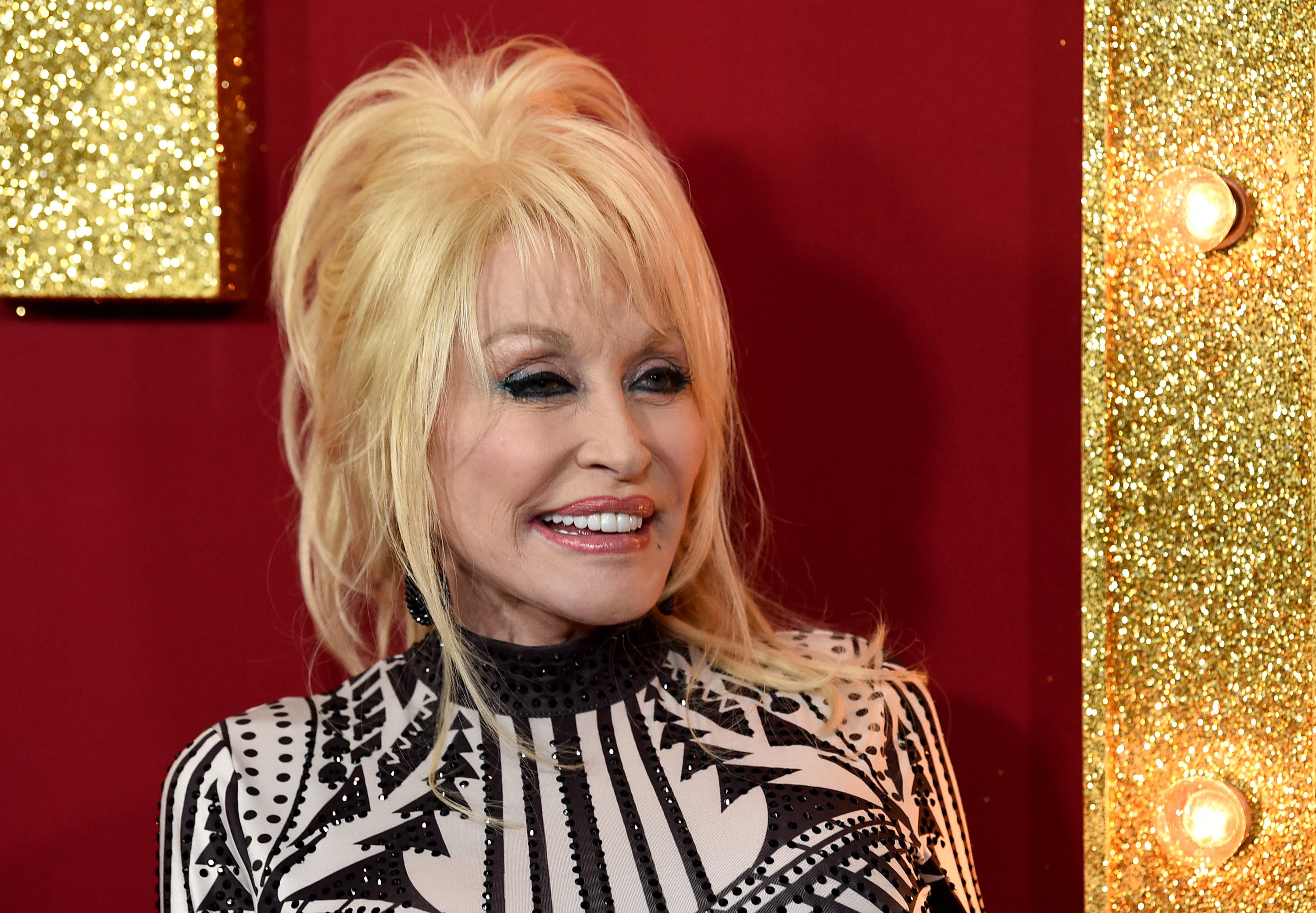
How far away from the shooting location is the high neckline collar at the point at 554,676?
1.26 m

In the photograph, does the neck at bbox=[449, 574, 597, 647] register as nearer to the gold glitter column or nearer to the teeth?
the teeth

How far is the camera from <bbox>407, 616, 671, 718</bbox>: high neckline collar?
4.13ft

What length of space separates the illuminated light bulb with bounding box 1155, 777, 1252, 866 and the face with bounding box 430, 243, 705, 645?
1.95 ft

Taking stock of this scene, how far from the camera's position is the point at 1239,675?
4.39ft

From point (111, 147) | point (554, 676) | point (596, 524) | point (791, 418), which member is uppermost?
point (111, 147)

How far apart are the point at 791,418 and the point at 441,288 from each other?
1.74 ft

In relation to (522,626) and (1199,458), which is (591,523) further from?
(1199,458)

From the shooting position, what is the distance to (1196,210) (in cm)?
131

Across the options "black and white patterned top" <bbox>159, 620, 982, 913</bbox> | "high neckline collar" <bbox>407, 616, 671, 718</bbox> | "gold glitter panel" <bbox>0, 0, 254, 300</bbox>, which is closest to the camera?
"black and white patterned top" <bbox>159, 620, 982, 913</bbox>

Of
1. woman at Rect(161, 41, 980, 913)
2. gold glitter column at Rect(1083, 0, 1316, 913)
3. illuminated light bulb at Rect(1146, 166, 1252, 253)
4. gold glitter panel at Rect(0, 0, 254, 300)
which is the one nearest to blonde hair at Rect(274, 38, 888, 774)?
woman at Rect(161, 41, 980, 913)

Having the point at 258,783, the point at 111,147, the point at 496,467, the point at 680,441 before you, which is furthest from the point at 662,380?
the point at 111,147

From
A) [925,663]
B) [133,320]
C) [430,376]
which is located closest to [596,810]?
[430,376]

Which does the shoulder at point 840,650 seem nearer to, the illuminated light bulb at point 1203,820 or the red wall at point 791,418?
the red wall at point 791,418

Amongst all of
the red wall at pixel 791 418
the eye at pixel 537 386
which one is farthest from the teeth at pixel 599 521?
the red wall at pixel 791 418
